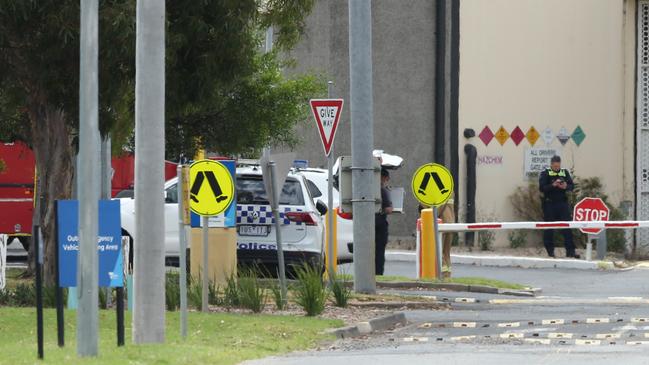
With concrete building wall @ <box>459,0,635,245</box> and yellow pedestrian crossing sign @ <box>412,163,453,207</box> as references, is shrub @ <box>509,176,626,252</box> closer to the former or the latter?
concrete building wall @ <box>459,0,635,245</box>

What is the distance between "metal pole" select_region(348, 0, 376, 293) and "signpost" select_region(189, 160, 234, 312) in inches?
199

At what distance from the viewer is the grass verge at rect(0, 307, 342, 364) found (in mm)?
12609

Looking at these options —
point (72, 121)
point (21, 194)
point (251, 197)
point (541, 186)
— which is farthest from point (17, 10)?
point (541, 186)

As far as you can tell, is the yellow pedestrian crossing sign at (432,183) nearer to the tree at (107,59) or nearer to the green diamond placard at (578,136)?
the tree at (107,59)

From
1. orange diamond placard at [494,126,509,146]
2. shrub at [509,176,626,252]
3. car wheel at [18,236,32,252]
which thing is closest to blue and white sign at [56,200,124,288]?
car wheel at [18,236,32,252]

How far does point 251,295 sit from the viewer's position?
17469mm

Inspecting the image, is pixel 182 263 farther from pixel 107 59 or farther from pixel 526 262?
pixel 526 262

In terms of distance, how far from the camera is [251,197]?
912 inches

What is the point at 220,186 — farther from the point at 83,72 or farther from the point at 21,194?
the point at 21,194

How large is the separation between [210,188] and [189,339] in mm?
1678

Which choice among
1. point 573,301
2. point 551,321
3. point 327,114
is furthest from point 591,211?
point 551,321

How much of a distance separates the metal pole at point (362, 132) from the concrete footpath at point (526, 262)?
914cm

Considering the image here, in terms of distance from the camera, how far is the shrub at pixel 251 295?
17438mm

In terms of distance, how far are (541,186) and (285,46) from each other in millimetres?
10397
